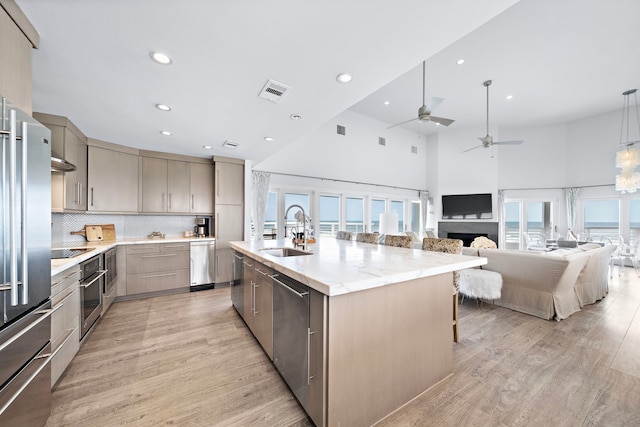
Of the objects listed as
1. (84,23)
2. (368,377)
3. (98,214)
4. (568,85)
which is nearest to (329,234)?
(98,214)

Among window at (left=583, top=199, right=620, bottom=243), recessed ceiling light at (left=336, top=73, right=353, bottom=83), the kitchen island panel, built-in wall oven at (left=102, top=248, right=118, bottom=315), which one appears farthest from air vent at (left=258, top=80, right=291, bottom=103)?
window at (left=583, top=199, right=620, bottom=243)

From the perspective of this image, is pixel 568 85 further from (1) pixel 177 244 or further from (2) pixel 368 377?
(1) pixel 177 244

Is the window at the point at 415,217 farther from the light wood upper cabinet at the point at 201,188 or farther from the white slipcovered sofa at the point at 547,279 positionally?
the light wood upper cabinet at the point at 201,188

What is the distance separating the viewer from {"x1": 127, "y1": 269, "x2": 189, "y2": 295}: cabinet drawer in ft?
11.6

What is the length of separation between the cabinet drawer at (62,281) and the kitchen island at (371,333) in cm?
150

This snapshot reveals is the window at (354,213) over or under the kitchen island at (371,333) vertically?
over

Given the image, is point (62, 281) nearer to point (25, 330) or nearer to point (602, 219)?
point (25, 330)

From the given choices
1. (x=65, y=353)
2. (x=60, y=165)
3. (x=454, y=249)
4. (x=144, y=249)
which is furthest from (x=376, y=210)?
(x=65, y=353)

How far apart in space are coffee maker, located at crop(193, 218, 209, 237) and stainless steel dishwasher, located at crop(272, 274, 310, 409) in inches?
125

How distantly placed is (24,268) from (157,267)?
2.92 metres

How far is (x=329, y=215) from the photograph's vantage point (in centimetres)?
622

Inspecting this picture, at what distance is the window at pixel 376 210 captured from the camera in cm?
703

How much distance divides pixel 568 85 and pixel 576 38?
75.6 inches

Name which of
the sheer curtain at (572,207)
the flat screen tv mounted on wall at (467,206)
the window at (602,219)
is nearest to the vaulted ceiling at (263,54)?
the sheer curtain at (572,207)
